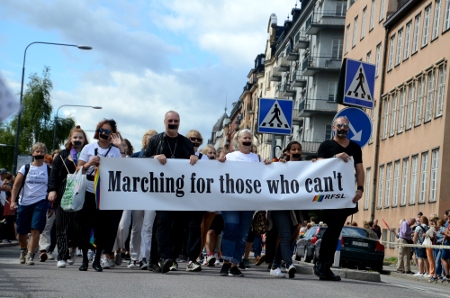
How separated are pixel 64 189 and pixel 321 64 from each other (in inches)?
2958

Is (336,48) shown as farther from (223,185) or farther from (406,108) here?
(223,185)

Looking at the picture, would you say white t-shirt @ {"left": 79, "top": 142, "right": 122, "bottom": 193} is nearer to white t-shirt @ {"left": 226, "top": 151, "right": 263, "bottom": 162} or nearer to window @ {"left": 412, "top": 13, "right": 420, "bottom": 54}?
white t-shirt @ {"left": 226, "top": 151, "right": 263, "bottom": 162}

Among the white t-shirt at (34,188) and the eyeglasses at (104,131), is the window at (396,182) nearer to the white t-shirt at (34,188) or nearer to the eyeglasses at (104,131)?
the white t-shirt at (34,188)

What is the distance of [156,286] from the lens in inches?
478

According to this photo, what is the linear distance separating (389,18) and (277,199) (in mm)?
45618

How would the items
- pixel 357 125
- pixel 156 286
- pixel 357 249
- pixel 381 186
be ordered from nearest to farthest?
1. pixel 156 286
2. pixel 357 125
3. pixel 357 249
4. pixel 381 186

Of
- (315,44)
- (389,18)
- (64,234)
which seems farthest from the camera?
(315,44)

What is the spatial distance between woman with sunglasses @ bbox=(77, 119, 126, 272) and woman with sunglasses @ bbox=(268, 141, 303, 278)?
2.29 meters

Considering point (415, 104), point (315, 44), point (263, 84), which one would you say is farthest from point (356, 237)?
point (263, 84)

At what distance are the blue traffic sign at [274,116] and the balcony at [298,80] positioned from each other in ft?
239

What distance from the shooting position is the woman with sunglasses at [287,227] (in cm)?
1580

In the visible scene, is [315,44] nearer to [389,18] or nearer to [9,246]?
[389,18]

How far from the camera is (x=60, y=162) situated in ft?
53.0

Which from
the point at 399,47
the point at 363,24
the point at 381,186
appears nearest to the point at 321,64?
the point at 363,24
